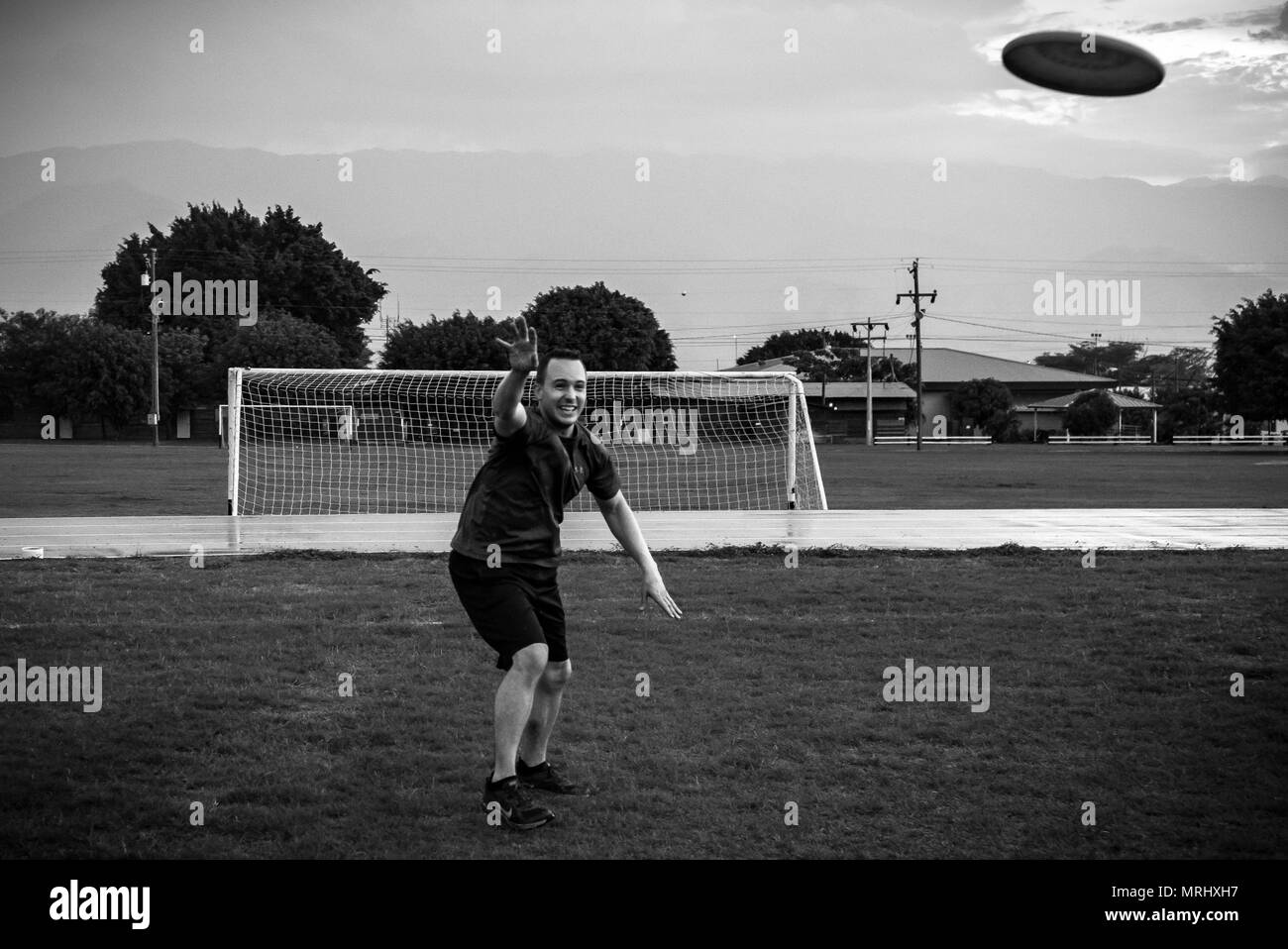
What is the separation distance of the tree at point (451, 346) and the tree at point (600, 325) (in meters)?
2.85

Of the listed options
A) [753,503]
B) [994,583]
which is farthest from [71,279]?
[994,583]

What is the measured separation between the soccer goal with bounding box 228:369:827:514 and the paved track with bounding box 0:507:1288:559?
1.84 m

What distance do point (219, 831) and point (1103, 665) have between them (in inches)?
215

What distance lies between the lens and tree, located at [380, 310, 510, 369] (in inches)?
2598

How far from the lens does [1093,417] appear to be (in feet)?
254

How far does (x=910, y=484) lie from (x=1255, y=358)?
34923mm

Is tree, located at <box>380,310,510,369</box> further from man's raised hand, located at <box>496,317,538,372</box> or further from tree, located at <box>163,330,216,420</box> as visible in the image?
man's raised hand, located at <box>496,317,538,372</box>

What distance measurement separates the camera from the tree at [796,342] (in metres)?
108

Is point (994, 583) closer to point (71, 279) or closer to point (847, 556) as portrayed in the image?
point (847, 556)

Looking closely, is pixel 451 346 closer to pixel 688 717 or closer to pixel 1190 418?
pixel 1190 418

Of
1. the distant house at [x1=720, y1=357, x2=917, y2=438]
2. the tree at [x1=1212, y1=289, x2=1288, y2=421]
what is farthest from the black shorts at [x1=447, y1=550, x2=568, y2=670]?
the distant house at [x1=720, y1=357, x2=917, y2=438]

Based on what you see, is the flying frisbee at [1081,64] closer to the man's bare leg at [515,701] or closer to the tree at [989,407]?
the man's bare leg at [515,701]

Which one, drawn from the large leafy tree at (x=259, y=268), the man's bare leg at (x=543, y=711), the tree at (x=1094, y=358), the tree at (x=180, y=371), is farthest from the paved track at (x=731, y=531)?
the tree at (x=1094, y=358)

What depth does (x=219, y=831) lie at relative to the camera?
179 inches
